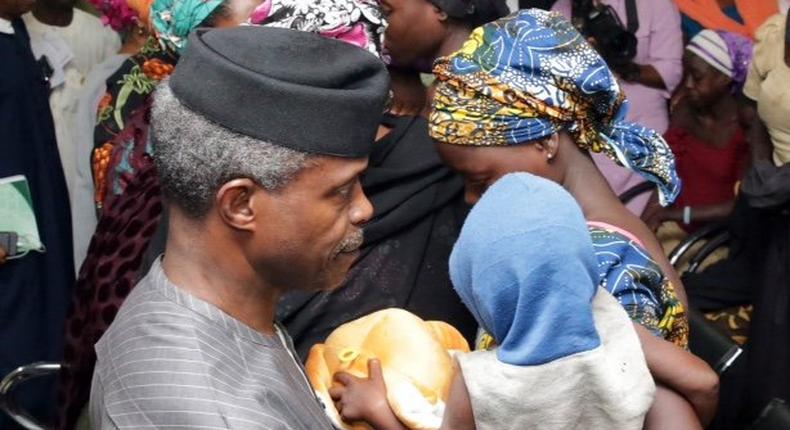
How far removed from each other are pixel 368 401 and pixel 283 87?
1.85 ft

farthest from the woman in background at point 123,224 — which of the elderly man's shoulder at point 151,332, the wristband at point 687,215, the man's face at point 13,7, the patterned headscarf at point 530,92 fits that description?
the wristband at point 687,215

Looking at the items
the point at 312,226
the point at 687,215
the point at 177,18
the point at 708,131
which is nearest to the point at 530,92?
the point at 312,226

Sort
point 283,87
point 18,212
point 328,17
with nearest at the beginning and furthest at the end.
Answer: point 283,87 → point 328,17 → point 18,212

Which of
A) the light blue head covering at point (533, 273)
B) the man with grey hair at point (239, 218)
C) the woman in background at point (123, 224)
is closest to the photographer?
the man with grey hair at point (239, 218)

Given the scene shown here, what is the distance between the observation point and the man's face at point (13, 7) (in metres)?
3.79

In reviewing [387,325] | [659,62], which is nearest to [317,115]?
[387,325]

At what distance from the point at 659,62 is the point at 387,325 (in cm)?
339

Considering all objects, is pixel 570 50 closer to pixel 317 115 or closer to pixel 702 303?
pixel 317 115

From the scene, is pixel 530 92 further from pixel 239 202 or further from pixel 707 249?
pixel 707 249

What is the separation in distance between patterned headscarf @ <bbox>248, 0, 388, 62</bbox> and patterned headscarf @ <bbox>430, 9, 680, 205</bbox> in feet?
0.60

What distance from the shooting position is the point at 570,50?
2.29 m

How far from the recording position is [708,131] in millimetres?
4891

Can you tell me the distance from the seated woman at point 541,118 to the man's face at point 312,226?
0.63 metres

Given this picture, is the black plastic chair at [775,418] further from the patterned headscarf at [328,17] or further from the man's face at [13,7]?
the man's face at [13,7]
